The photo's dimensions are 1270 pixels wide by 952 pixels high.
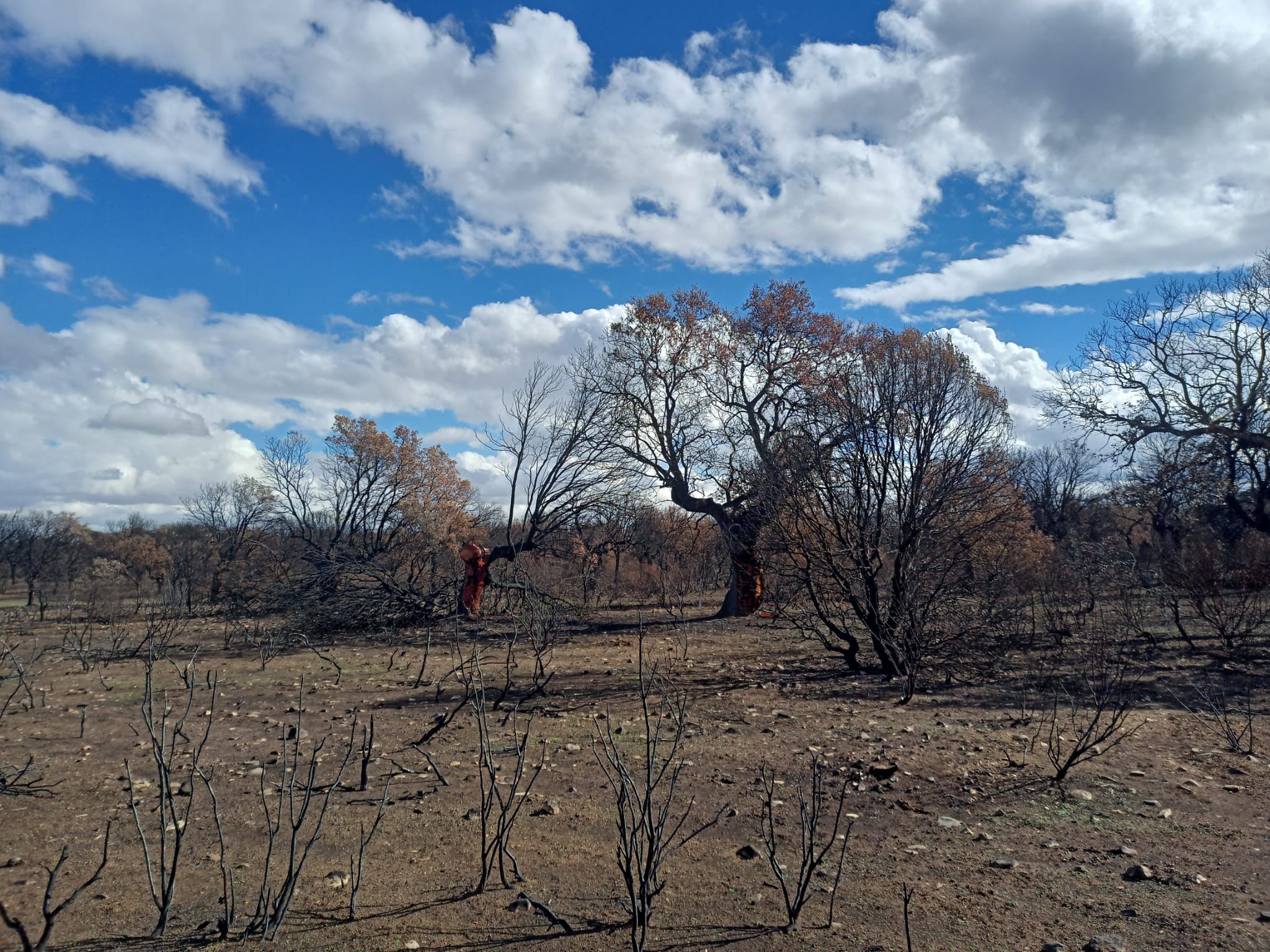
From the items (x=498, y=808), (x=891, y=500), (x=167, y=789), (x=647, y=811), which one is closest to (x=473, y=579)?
(x=891, y=500)

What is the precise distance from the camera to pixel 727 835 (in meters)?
4.47

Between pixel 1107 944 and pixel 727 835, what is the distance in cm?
191

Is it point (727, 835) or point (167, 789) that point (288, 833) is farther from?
point (727, 835)

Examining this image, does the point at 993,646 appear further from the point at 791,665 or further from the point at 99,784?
the point at 99,784

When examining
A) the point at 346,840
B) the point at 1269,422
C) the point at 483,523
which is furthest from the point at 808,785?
the point at 483,523

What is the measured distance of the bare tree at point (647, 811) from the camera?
299 centimetres

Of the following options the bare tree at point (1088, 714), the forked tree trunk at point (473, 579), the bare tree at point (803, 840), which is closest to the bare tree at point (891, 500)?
the bare tree at point (1088, 714)

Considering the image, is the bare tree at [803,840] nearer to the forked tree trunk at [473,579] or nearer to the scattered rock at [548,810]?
the scattered rock at [548,810]

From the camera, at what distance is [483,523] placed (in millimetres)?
36281

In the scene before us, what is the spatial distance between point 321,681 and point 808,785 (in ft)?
21.6

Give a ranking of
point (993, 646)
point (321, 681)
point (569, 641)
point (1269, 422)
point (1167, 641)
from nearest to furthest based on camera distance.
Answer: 1. point (321, 681)
2. point (993, 646)
3. point (1167, 641)
4. point (569, 641)
5. point (1269, 422)

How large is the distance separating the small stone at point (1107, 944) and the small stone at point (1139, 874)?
2.41 ft

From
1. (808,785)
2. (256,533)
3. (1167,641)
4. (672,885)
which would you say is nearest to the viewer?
(672,885)

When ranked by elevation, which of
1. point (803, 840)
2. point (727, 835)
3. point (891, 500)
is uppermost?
point (891, 500)
